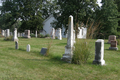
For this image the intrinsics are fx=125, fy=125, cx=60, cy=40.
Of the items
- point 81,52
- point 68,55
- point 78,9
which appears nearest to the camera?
point 81,52

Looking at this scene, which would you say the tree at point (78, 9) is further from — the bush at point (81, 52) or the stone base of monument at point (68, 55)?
the bush at point (81, 52)

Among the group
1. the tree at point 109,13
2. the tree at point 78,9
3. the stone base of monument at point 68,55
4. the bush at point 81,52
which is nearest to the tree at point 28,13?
the tree at point 78,9

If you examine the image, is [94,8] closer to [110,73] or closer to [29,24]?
[29,24]

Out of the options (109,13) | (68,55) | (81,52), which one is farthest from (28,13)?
(81,52)

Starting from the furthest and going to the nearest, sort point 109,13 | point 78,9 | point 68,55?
point 109,13 → point 78,9 → point 68,55

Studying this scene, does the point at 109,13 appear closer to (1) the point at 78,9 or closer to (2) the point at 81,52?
(1) the point at 78,9

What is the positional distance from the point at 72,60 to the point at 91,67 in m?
1.08

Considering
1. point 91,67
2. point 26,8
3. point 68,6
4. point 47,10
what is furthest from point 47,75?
point 47,10

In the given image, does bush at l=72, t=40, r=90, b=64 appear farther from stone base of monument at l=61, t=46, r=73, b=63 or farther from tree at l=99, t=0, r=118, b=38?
tree at l=99, t=0, r=118, b=38

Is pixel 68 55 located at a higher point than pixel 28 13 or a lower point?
lower

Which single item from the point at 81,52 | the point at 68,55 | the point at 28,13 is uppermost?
the point at 28,13

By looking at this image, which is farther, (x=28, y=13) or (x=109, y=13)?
(x=28, y=13)

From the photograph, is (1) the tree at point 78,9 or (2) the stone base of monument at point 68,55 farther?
(1) the tree at point 78,9

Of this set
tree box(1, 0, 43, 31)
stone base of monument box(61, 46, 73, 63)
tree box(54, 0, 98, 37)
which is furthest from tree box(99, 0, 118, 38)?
stone base of monument box(61, 46, 73, 63)
